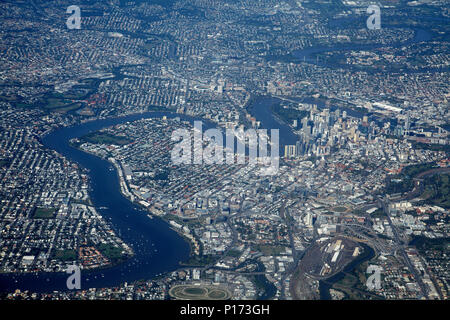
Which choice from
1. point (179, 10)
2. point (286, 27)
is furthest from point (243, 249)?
point (179, 10)

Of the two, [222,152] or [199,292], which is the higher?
[222,152]

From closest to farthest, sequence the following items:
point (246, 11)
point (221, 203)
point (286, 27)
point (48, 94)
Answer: point (221, 203) < point (48, 94) < point (286, 27) < point (246, 11)

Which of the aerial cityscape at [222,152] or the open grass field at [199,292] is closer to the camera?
the open grass field at [199,292]

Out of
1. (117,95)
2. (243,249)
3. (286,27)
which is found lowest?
(243,249)

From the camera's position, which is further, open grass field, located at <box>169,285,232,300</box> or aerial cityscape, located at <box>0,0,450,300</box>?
aerial cityscape, located at <box>0,0,450,300</box>

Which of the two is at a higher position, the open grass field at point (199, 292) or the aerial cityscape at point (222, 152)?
the aerial cityscape at point (222, 152)

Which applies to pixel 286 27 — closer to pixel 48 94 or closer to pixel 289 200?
pixel 48 94

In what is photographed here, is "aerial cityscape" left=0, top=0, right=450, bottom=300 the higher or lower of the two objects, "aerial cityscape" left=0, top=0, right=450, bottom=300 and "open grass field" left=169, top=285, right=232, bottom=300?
the higher

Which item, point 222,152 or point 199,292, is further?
point 222,152
